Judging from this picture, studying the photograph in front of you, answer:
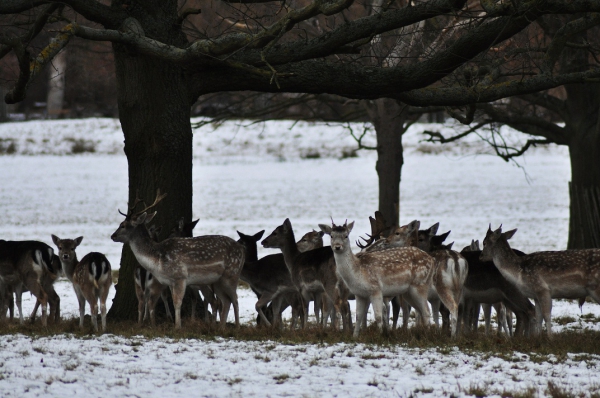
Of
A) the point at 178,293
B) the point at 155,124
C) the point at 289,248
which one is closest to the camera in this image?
the point at 178,293

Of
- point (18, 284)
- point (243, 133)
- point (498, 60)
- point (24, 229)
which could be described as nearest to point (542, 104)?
point (498, 60)

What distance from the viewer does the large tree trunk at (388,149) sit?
17641 mm

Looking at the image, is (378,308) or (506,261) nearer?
(378,308)

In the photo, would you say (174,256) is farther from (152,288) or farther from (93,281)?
(93,281)

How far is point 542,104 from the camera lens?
16391mm

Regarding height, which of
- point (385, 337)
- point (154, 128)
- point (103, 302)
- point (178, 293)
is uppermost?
point (154, 128)

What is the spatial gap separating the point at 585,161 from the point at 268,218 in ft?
45.8

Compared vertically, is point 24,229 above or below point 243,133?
below

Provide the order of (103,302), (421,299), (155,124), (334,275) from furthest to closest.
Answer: (155,124), (334,275), (103,302), (421,299)

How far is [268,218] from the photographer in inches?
1137

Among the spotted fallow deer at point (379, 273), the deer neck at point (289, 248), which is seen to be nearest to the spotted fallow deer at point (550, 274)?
the spotted fallow deer at point (379, 273)

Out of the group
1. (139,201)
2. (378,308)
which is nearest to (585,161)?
(378,308)

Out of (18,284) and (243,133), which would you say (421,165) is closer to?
(243,133)

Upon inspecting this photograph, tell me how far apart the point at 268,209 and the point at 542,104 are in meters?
16.4
